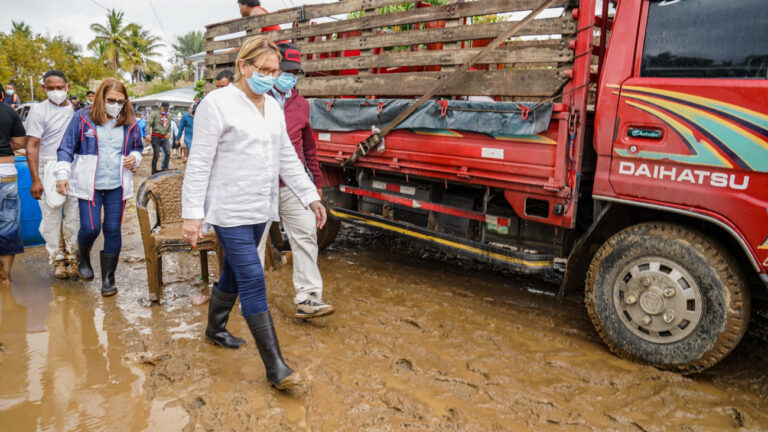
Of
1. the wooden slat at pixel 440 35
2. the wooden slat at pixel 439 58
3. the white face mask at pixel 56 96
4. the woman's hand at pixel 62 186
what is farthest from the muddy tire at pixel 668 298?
the white face mask at pixel 56 96

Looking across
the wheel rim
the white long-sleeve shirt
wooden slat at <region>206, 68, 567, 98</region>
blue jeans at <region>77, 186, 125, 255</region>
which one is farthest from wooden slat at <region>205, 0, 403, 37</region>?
the wheel rim

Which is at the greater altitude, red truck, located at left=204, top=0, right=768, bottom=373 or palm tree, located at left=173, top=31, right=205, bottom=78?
palm tree, located at left=173, top=31, right=205, bottom=78

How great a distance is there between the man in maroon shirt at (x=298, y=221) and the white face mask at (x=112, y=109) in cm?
156

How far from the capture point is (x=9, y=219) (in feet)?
15.9

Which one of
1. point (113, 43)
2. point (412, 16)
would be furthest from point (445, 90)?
point (113, 43)

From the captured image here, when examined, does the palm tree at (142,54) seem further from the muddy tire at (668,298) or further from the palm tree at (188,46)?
the muddy tire at (668,298)

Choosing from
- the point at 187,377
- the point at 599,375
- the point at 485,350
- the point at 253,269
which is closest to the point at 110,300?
the point at 187,377

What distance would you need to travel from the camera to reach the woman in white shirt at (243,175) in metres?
2.81

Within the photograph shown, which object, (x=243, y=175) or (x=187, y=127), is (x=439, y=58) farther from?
(x=187, y=127)

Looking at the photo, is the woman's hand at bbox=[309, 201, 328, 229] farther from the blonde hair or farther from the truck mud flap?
the truck mud flap

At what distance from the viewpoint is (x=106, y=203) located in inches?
186

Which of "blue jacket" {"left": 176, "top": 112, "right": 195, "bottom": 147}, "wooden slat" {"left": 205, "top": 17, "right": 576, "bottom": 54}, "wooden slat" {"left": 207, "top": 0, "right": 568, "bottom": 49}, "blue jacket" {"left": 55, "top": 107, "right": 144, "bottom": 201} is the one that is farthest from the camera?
"blue jacket" {"left": 176, "top": 112, "right": 195, "bottom": 147}

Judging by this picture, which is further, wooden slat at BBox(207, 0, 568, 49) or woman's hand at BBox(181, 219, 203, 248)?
wooden slat at BBox(207, 0, 568, 49)

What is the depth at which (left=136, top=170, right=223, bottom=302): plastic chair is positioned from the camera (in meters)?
4.30
